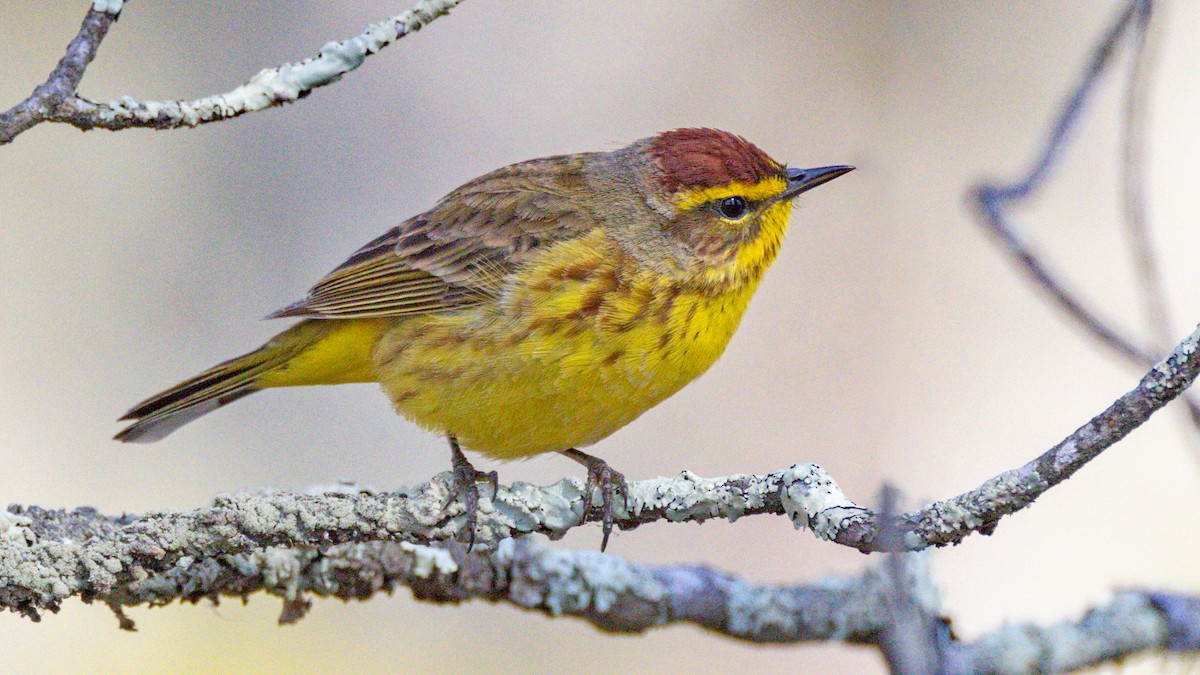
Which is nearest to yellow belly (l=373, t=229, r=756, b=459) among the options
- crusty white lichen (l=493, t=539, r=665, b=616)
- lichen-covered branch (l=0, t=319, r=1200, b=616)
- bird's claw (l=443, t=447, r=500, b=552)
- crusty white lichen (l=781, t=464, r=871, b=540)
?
bird's claw (l=443, t=447, r=500, b=552)

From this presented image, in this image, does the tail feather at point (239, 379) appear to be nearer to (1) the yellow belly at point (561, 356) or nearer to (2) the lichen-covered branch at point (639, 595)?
(1) the yellow belly at point (561, 356)

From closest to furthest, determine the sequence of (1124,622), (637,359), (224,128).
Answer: (1124,622)
(637,359)
(224,128)

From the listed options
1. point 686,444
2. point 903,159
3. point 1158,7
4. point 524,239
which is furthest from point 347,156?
point 1158,7

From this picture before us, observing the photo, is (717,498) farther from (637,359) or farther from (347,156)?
(347,156)

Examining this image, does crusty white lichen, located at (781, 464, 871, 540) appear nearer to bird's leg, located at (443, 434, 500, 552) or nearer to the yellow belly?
bird's leg, located at (443, 434, 500, 552)

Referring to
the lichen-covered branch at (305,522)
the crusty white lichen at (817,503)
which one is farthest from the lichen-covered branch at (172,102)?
the crusty white lichen at (817,503)
